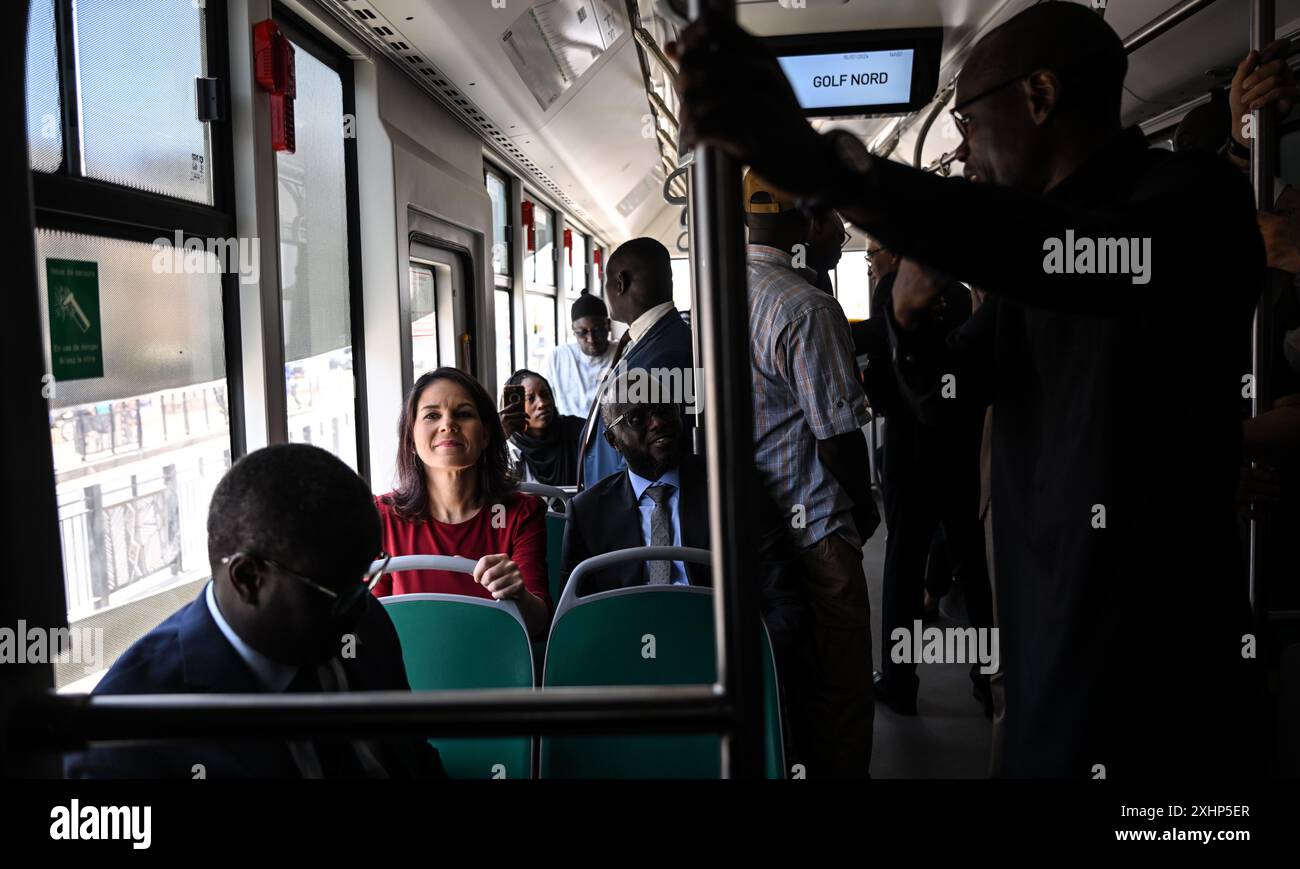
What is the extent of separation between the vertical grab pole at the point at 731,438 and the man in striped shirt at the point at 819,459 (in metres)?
1.78


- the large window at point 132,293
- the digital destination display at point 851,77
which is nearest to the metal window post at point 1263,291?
the digital destination display at point 851,77

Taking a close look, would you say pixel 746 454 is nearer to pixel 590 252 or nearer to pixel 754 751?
pixel 754 751

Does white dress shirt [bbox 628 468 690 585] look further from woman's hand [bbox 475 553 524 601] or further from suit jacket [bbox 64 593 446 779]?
suit jacket [bbox 64 593 446 779]

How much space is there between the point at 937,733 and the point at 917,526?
79cm

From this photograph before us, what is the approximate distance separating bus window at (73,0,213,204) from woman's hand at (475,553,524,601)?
1.23m

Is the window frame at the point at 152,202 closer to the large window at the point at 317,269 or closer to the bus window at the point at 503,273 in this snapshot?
the large window at the point at 317,269

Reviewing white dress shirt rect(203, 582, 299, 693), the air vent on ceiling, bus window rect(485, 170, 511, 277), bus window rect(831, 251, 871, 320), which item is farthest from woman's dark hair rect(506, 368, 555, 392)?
bus window rect(831, 251, 871, 320)

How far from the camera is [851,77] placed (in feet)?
12.3

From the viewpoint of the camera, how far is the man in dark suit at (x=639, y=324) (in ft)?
9.61

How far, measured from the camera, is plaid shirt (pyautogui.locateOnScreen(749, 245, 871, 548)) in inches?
90.6

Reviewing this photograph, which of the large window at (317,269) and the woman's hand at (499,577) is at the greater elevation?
the large window at (317,269)

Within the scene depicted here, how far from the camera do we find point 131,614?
205cm

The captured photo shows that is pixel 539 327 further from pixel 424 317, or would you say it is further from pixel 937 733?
pixel 937 733
